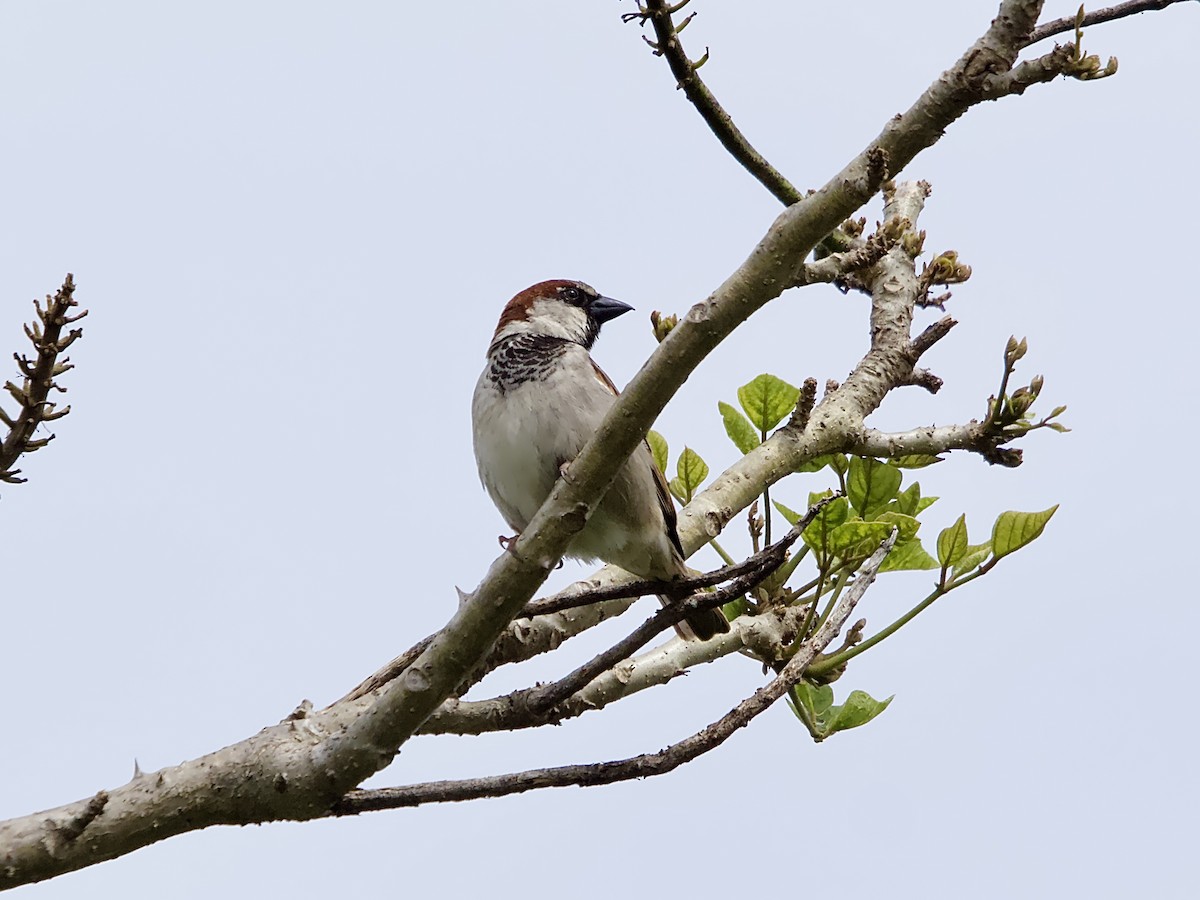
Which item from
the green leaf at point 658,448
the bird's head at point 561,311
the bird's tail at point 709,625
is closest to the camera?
the bird's tail at point 709,625

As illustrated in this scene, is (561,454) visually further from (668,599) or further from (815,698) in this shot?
(815,698)

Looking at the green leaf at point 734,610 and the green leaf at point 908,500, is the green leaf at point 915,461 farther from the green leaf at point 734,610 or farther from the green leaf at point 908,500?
the green leaf at point 734,610

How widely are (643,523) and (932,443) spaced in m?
0.86

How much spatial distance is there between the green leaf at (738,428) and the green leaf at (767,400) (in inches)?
1.1

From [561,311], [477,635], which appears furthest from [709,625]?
[561,311]

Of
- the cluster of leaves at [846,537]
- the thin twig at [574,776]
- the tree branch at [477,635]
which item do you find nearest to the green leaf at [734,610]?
the cluster of leaves at [846,537]

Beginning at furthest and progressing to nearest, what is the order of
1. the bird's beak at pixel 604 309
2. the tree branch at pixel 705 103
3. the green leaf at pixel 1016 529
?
the bird's beak at pixel 604 309 → the green leaf at pixel 1016 529 → the tree branch at pixel 705 103

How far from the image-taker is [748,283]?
2400 mm

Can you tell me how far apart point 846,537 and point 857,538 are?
0.09ft

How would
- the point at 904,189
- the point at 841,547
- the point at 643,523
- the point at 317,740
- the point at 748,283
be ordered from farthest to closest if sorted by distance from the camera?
the point at 904,189 < the point at 643,523 < the point at 841,547 < the point at 317,740 < the point at 748,283

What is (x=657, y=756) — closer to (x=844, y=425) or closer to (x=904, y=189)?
(x=844, y=425)

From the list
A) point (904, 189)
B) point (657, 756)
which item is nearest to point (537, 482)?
point (657, 756)

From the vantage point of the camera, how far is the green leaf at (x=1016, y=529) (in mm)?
3365

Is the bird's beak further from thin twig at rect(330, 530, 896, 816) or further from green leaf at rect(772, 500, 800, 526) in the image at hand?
thin twig at rect(330, 530, 896, 816)
